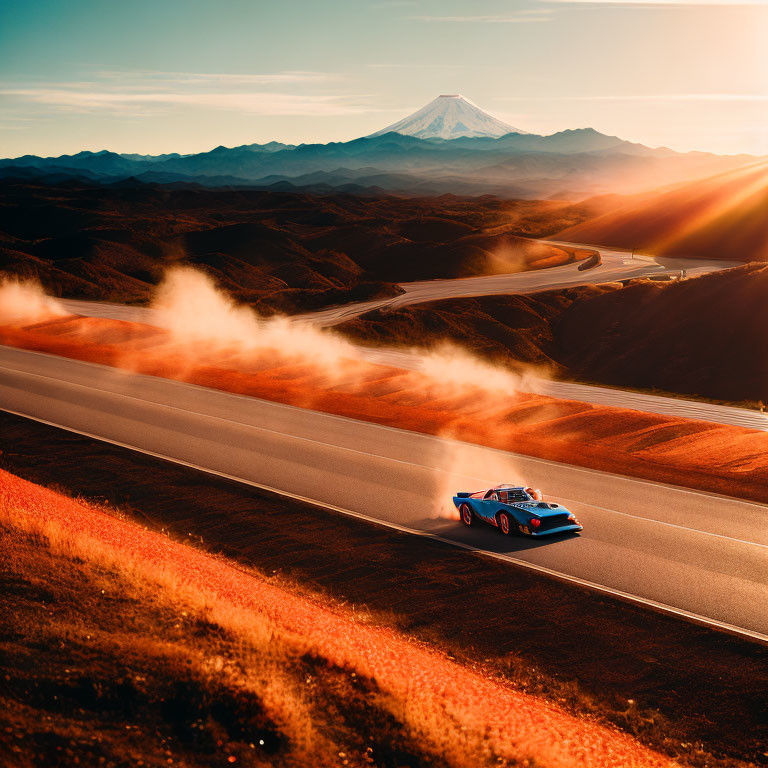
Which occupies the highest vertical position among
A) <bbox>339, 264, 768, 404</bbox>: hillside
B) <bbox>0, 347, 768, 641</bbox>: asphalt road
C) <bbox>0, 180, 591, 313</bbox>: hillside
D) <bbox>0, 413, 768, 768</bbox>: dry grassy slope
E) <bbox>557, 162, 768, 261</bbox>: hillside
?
<bbox>557, 162, 768, 261</bbox>: hillside

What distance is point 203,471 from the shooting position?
21.8 metres

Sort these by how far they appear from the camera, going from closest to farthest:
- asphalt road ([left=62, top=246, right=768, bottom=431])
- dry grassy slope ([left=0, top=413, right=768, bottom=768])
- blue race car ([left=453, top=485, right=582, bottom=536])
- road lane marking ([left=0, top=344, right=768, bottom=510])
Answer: dry grassy slope ([left=0, top=413, right=768, bottom=768]) < blue race car ([left=453, top=485, right=582, bottom=536]) < road lane marking ([left=0, top=344, right=768, bottom=510]) < asphalt road ([left=62, top=246, right=768, bottom=431])

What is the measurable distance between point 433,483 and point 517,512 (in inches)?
183

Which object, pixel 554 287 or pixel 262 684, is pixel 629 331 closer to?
pixel 554 287

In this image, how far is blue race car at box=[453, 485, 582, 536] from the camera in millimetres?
17094

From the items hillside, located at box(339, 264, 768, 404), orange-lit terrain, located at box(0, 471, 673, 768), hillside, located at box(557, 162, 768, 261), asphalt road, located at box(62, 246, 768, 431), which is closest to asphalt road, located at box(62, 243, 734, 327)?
asphalt road, located at box(62, 246, 768, 431)

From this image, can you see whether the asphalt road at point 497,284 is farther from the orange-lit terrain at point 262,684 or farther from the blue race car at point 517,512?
the orange-lit terrain at point 262,684

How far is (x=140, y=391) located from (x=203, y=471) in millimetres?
12521

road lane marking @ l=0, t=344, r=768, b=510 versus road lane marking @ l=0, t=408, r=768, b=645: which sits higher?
road lane marking @ l=0, t=344, r=768, b=510

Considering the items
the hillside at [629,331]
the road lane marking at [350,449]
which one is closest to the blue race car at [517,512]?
the road lane marking at [350,449]

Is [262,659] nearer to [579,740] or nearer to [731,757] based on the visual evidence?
[579,740]

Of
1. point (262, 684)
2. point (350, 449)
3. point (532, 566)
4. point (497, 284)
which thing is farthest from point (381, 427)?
point (497, 284)

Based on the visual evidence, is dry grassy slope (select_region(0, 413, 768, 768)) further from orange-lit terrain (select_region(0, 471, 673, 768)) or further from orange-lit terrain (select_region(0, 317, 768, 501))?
orange-lit terrain (select_region(0, 317, 768, 501))

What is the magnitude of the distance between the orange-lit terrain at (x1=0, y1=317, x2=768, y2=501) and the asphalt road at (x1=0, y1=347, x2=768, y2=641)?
153cm
